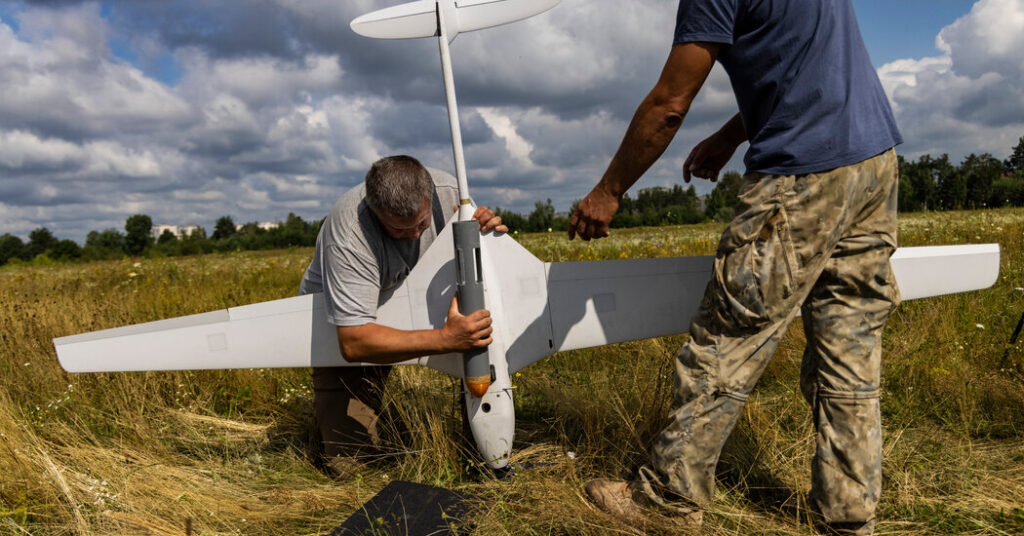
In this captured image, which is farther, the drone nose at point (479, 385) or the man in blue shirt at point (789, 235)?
the drone nose at point (479, 385)

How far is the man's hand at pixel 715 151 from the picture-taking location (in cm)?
308

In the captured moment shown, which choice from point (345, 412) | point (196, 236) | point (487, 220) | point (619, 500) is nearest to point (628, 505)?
point (619, 500)

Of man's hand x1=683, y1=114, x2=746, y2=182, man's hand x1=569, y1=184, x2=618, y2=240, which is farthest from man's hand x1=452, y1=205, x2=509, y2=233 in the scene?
man's hand x1=683, y1=114, x2=746, y2=182

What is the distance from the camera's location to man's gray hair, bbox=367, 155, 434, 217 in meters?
3.17

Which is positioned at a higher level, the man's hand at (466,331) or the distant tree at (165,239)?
the distant tree at (165,239)

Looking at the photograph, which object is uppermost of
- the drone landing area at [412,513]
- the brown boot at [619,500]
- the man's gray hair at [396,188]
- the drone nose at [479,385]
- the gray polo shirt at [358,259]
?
the man's gray hair at [396,188]

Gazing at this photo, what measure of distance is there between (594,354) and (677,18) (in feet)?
11.7

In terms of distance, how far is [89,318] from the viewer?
625 cm

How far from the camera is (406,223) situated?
3.27 metres

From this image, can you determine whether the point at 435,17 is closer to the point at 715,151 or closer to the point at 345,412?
the point at 715,151

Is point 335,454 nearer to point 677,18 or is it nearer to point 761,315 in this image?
point 761,315

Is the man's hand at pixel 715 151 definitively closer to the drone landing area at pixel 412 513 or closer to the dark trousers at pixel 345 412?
the drone landing area at pixel 412 513

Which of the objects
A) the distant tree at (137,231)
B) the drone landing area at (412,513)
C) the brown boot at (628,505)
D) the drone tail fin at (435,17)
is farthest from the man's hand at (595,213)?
the distant tree at (137,231)

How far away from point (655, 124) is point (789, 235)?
68 centimetres
